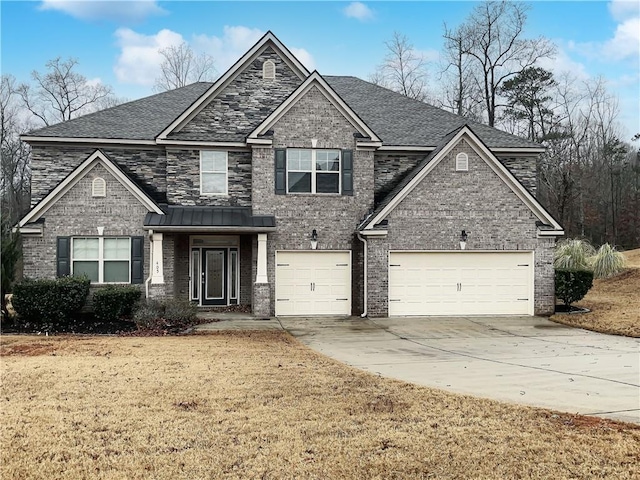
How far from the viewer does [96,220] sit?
18.1 m

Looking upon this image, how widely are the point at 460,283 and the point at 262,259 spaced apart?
6476 millimetres

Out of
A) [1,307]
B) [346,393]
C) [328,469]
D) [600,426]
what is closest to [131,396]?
[346,393]

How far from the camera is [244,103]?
1975cm

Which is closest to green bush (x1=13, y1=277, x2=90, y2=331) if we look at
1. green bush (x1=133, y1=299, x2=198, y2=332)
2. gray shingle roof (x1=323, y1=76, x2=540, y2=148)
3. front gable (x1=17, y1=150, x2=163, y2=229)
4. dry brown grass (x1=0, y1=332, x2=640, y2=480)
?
green bush (x1=133, y1=299, x2=198, y2=332)

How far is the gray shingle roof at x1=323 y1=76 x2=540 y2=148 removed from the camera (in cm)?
2072

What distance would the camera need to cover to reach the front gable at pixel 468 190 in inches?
706

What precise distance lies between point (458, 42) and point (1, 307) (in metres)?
37.4

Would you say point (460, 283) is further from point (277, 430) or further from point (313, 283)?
point (277, 430)

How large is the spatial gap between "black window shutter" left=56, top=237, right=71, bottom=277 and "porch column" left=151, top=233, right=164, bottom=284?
2700mm

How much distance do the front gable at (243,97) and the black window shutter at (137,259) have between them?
11.4 ft

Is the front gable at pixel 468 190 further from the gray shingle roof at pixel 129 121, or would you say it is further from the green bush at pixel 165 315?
the gray shingle roof at pixel 129 121

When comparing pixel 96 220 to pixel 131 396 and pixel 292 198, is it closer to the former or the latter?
pixel 292 198

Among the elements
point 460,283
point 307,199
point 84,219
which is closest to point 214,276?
point 307,199

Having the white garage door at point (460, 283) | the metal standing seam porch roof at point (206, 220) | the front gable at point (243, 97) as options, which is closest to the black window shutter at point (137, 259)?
the metal standing seam porch roof at point (206, 220)
